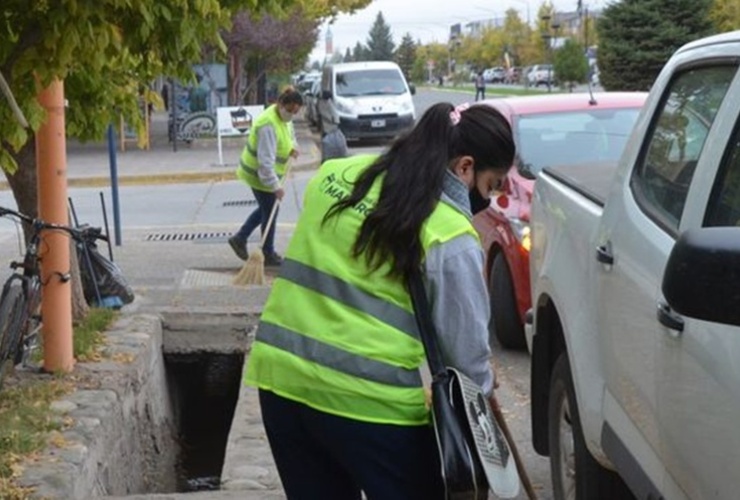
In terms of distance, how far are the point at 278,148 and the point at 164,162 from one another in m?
14.7

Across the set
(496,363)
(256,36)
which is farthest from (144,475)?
(256,36)

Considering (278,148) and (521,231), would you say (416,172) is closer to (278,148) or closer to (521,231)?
(521,231)

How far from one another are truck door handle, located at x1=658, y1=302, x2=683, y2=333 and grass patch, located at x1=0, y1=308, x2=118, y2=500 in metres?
3.00

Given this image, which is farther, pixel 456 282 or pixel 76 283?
pixel 76 283

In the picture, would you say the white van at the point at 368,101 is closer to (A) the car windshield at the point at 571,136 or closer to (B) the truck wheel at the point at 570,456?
(A) the car windshield at the point at 571,136

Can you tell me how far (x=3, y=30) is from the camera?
5.69 metres

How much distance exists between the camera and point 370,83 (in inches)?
1222

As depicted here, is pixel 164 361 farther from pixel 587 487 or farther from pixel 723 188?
pixel 723 188

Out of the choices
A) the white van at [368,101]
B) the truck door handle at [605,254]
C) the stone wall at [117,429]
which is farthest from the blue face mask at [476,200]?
the white van at [368,101]

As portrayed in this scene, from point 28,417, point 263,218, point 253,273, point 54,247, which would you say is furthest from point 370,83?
point 28,417

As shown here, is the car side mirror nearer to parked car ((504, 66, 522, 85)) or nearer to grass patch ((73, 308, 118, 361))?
grass patch ((73, 308, 118, 361))

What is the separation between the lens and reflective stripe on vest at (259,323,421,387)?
304cm

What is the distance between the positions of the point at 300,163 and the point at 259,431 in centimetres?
1813

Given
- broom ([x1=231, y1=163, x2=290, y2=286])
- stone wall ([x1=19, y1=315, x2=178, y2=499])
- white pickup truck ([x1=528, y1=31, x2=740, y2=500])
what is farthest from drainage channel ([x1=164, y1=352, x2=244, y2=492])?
white pickup truck ([x1=528, y1=31, x2=740, y2=500])
